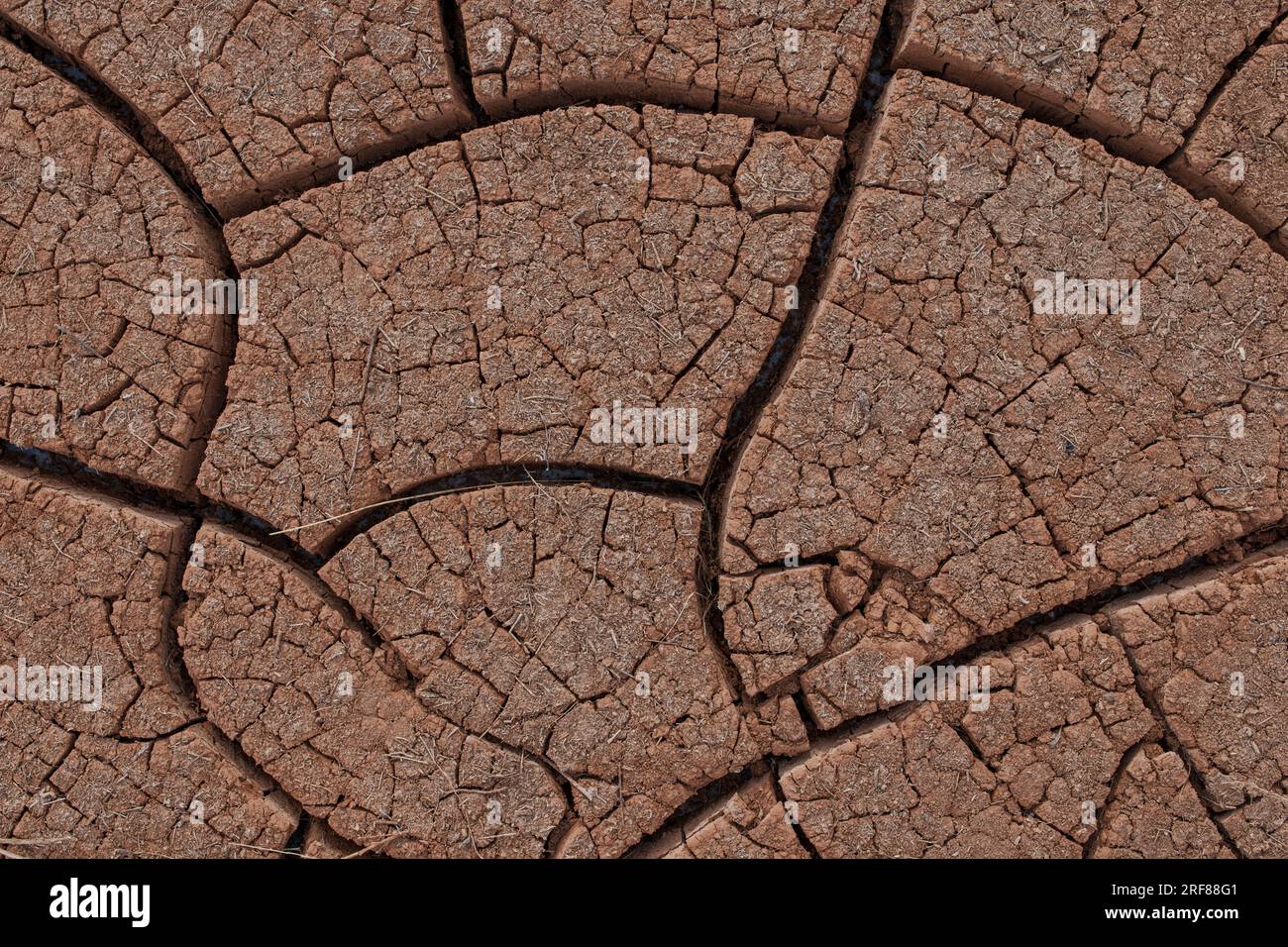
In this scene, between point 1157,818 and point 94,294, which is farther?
point 94,294

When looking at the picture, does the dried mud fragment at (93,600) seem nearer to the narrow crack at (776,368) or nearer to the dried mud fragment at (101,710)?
the dried mud fragment at (101,710)

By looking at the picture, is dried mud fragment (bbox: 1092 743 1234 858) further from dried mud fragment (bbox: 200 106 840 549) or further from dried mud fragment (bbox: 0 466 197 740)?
dried mud fragment (bbox: 0 466 197 740)

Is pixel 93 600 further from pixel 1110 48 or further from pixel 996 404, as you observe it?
pixel 1110 48

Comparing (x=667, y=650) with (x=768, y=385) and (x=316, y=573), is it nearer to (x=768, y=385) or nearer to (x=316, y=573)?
(x=768, y=385)

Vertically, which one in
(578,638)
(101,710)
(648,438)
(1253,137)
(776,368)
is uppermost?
(1253,137)

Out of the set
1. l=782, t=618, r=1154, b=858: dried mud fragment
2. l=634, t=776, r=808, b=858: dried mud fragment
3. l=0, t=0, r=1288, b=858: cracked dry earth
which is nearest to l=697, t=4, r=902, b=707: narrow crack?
l=0, t=0, r=1288, b=858: cracked dry earth

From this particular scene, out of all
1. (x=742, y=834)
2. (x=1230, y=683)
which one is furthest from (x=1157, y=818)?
(x=742, y=834)

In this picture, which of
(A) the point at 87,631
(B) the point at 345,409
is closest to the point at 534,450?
(B) the point at 345,409
